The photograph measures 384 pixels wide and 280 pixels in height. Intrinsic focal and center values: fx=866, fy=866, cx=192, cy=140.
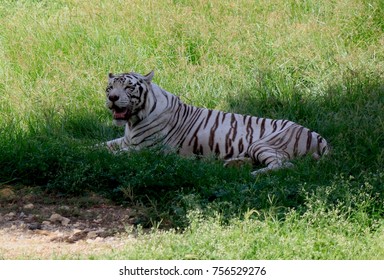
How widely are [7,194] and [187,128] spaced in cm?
221

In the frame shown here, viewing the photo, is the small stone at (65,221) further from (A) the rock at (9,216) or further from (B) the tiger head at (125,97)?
(B) the tiger head at (125,97)

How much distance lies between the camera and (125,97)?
8.66 metres

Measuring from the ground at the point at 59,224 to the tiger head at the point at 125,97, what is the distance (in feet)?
5.07

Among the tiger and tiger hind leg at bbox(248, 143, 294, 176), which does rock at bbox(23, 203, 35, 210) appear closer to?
the tiger

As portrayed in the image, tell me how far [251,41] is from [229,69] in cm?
54

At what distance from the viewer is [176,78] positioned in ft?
33.7

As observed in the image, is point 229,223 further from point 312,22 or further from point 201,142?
point 312,22

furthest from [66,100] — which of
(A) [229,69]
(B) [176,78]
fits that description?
(A) [229,69]

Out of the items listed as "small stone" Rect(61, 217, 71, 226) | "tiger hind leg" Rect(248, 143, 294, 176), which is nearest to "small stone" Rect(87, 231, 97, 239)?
"small stone" Rect(61, 217, 71, 226)

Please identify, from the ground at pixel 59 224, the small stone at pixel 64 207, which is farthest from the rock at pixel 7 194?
the small stone at pixel 64 207

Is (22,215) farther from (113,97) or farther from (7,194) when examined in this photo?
(113,97)

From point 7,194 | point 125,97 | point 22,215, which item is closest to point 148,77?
point 125,97

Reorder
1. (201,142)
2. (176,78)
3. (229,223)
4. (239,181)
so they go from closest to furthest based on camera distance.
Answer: (229,223) < (239,181) < (201,142) < (176,78)

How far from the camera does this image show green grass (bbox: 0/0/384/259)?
5.94 metres
